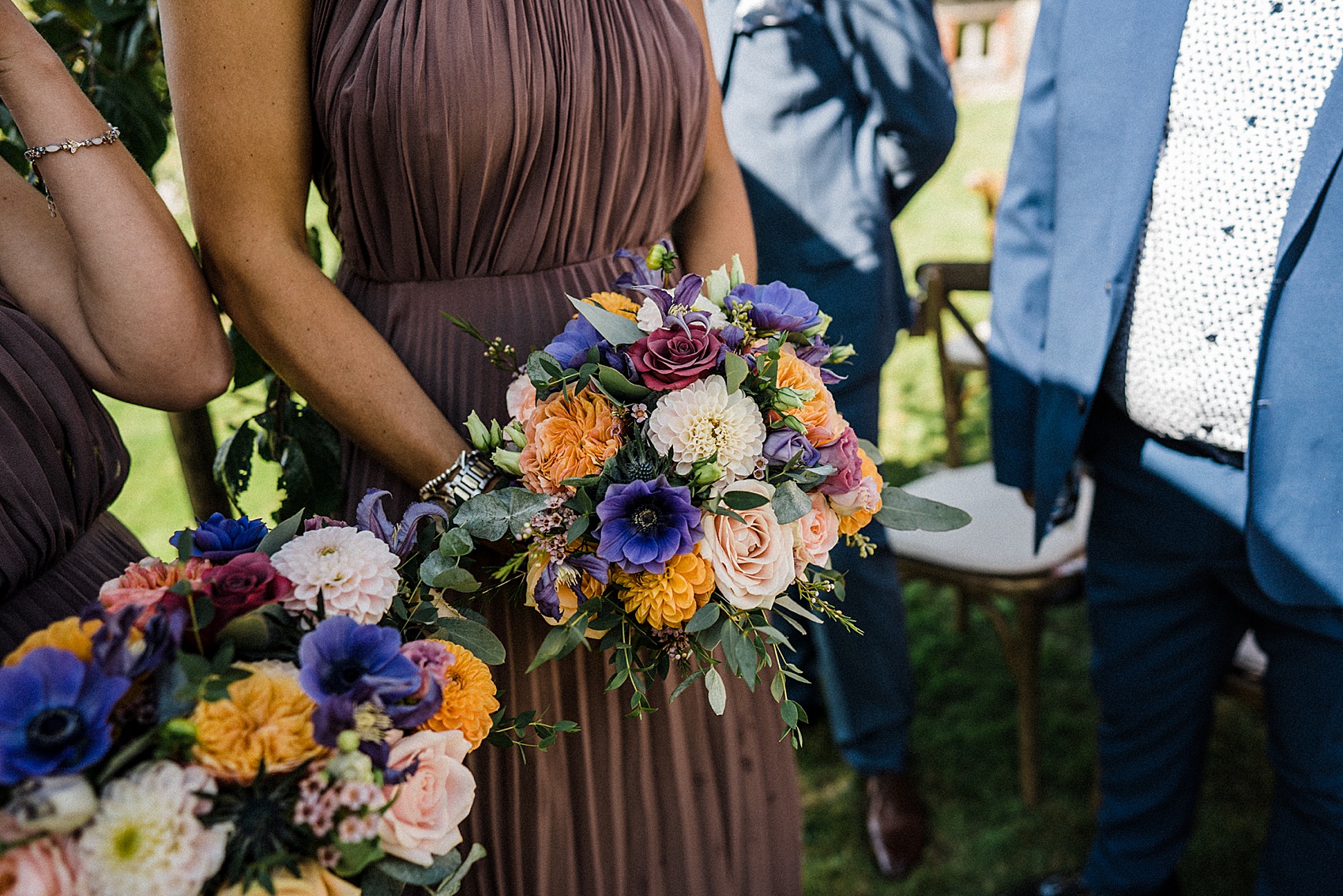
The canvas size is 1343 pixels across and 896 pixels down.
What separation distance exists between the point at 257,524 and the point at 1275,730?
6.64 ft

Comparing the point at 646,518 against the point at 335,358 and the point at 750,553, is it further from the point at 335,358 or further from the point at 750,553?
the point at 335,358

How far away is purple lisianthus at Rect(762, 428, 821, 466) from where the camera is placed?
1174 mm

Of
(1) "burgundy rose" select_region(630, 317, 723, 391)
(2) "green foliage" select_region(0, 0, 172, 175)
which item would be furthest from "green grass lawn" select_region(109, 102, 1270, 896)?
(1) "burgundy rose" select_region(630, 317, 723, 391)

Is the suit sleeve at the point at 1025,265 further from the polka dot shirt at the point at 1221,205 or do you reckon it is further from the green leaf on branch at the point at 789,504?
the green leaf on branch at the point at 789,504

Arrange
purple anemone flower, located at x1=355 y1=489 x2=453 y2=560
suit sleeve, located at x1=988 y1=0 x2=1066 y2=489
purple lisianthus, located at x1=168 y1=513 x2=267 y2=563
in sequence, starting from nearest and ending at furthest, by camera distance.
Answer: purple lisianthus, located at x1=168 y1=513 x2=267 y2=563
purple anemone flower, located at x1=355 y1=489 x2=453 y2=560
suit sleeve, located at x1=988 y1=0 x2=1066 y2=489

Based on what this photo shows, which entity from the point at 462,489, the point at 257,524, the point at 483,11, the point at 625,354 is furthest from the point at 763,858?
the point at 483,11

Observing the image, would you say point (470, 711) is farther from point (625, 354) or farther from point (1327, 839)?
point (1327, 839)

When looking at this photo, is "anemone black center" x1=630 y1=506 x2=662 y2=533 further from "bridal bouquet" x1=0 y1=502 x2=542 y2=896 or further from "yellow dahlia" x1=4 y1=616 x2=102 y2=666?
"yellow dahlia" x1=4 y1=616 x2=102 y2=666

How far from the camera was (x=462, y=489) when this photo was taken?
1.30m

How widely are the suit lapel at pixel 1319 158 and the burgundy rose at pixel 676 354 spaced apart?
1.11 m

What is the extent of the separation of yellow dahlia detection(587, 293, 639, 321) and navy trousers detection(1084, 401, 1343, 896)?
1.29m

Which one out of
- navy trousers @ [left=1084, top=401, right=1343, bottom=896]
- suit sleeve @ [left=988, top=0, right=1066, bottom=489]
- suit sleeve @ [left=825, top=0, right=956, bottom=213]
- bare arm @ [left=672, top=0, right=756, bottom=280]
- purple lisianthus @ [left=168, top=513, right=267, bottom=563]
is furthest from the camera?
suit sleeve @ [left=825, top=0, right=956, bottom=213]

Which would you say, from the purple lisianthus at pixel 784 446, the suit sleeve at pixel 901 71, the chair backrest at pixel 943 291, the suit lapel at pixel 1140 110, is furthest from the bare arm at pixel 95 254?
the chair backrest at pixel 943 291

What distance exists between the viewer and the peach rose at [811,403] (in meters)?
1.21
